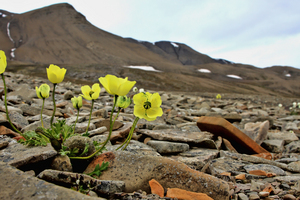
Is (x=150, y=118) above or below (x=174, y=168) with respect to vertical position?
above

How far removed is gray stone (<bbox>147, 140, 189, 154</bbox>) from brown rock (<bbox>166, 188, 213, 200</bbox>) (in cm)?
114

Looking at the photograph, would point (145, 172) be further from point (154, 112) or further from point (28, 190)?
point (28, 190)

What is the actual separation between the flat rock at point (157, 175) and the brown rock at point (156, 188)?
59 millimetres

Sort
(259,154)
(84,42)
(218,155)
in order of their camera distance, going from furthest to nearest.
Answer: (84,42)
(259,154)
(218,155)

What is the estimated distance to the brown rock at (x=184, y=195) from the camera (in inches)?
60.2

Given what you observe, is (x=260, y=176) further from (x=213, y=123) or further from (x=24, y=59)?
(x=24, y=59)

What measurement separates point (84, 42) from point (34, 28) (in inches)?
733

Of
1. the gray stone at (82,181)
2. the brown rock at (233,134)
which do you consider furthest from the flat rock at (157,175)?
the brown rock at (233,134)

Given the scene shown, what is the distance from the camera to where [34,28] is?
6869 centimetres

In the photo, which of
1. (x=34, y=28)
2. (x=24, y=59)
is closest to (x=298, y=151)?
(x=24, y=59)

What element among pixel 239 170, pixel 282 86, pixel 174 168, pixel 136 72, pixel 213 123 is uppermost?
pixel 282 86

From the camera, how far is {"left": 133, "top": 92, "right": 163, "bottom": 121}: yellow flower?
1.60 meters

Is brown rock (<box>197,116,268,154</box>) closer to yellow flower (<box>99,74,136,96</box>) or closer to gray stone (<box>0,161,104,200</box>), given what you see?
yellow flower (<box>99,74,136,96</box>)

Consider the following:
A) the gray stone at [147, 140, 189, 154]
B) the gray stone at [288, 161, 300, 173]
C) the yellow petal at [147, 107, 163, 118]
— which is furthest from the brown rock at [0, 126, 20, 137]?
the gray stone at [288, 161, 300, 173]
